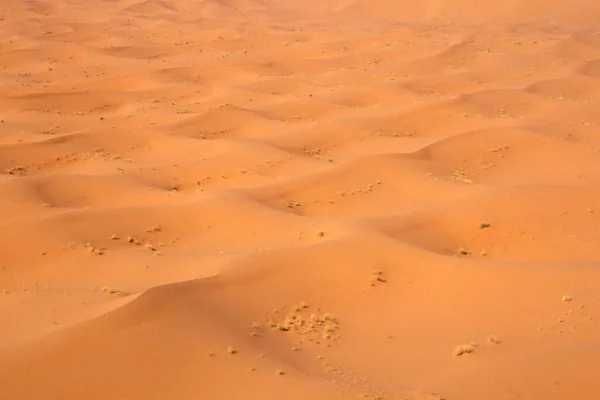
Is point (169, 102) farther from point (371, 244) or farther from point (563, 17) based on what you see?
point (563, 17)

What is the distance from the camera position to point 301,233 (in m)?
2.96

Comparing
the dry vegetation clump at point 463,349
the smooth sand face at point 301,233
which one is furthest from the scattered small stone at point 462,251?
the dry vegetation clump at point 463,349

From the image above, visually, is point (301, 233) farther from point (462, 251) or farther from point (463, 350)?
point (463, 350)

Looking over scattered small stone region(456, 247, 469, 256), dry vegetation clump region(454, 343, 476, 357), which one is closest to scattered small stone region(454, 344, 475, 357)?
dry vegetation clump region(454, 343, 476, 357)

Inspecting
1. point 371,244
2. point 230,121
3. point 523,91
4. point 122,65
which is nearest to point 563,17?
point 523,91

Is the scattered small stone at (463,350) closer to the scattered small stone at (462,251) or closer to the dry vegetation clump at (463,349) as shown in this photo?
the dry vegetation clump at (463,349)

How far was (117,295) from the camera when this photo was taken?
2.37 meters

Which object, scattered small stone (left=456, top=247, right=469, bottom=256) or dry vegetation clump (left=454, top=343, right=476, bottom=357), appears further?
scattered small stone (left=456, top=247, right=469, bottom=256)

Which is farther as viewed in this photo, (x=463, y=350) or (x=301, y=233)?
(x=301, y=233)

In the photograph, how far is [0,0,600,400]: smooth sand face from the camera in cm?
195

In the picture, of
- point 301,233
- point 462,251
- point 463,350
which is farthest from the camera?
point 301,233

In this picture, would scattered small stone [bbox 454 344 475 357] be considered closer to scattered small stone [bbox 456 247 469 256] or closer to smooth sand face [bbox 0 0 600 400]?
smooth sand face [bbox 0 0 600 400]

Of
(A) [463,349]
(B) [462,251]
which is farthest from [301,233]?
(A) [463,349]

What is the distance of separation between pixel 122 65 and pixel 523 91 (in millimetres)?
4252
